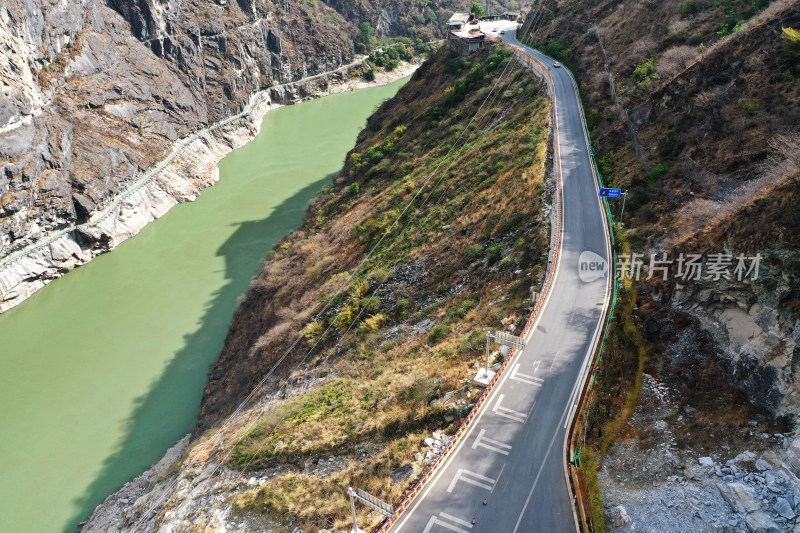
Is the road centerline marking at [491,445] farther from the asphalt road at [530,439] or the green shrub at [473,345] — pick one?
the green shrub at [473,345]

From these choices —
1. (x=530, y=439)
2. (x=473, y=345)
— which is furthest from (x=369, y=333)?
(x=530, y=439)

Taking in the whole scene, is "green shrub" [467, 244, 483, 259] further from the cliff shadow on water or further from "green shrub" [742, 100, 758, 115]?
the cliff shadow on water

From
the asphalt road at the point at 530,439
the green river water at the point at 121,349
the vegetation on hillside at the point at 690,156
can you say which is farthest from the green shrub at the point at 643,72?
the green river water at the point at 121,349

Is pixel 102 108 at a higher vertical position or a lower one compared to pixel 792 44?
lower

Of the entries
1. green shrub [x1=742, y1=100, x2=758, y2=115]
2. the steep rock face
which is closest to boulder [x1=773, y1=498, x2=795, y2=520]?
green shrub [x1=742, y1=100, x2=758, y2=115]

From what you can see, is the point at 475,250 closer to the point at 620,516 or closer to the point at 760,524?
the point at 620,516
